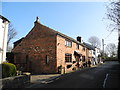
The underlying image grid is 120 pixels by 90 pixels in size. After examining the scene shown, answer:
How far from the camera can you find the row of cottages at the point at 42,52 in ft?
75.9

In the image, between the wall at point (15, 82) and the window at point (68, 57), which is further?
the window at point (68, 57)

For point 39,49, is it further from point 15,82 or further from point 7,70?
point 15,82

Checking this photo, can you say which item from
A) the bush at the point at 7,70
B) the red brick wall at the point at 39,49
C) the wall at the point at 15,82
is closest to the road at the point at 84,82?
the wall at the point at 15,82

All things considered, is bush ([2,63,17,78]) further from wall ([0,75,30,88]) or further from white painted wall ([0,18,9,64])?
white painted wall ([0,18,9,64])

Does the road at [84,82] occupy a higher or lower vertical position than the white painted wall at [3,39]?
lower

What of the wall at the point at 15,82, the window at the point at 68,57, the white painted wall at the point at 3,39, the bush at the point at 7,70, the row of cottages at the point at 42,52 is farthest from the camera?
the window at the point at 68,57

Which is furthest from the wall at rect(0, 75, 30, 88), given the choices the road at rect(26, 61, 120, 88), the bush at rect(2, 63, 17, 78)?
the bush at rect(2, 63, 17, 78)

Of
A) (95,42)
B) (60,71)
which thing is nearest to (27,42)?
(60,71)

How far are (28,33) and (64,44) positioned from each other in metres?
7.24

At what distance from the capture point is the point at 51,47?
23.5 metres

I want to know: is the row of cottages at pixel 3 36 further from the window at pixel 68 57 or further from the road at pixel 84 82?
the window at pixel 68 57

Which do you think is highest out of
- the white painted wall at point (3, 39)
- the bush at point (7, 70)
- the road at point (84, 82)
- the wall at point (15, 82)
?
the white painted wall at point (3, 39)

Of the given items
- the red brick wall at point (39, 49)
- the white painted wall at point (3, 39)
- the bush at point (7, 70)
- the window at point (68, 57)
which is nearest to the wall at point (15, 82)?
the bush at point (7, 70)

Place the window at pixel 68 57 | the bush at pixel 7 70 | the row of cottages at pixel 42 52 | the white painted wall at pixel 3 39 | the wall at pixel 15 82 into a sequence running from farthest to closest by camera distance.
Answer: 1. the window at pixel 68 57
2. the row of cottages at pixel 42 52
3. the white painted wall at pixel 3 39
4. the bush at pixel 7 70
5. the wall at pixel 15 82
